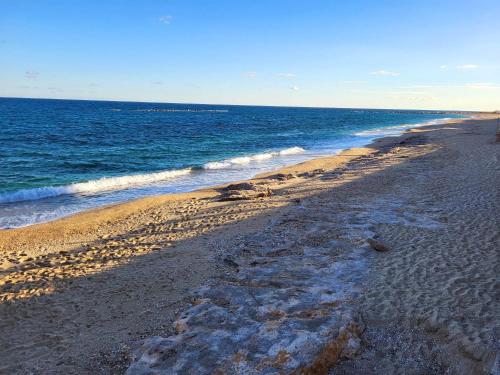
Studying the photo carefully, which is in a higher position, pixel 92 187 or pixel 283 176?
pixel 283 176

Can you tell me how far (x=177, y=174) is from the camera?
66.2ft

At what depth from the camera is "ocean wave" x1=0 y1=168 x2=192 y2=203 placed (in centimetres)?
1438

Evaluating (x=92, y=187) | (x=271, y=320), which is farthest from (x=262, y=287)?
(x=92, y=187)

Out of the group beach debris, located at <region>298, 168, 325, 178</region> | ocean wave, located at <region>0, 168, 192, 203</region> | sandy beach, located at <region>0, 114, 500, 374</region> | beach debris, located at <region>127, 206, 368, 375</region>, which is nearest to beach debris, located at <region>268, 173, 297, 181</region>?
beach debris, located at <region>298, 168, 325, 178</region>

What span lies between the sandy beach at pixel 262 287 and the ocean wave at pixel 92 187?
13.2 ft

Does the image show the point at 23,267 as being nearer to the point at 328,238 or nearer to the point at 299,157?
the point at 328,238

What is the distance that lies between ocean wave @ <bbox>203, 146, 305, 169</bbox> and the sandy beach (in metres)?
10.3

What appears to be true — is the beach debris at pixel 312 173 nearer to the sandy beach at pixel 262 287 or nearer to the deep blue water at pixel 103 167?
the deep blue water at pixel 103 167

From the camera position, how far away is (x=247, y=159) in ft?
83.6

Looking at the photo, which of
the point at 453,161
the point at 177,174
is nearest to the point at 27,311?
the point at 177,174

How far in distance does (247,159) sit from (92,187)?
11702 mm

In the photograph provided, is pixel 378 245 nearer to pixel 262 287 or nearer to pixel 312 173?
pixel 262 287

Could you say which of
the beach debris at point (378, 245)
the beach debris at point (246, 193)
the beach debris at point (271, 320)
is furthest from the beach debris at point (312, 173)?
the beach debris at point (271, 320)

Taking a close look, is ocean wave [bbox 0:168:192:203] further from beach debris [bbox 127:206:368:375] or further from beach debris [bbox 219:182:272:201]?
beach debris [bbox 127:206:368:375]
